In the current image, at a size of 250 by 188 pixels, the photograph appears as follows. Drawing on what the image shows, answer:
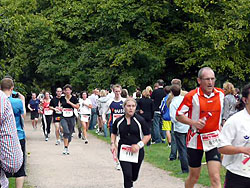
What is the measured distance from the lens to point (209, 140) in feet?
25.6

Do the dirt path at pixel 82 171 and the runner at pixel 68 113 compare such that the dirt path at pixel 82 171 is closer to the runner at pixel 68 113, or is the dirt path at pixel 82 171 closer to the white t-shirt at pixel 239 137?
the runner at pixel 68 113

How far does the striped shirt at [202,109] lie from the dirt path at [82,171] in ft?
8.79

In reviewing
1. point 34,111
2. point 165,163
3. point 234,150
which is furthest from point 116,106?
point 34,111

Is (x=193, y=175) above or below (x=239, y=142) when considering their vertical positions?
below

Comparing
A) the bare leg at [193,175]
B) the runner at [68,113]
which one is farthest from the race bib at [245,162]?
the runner at [68,113]

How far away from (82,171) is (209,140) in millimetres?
5426

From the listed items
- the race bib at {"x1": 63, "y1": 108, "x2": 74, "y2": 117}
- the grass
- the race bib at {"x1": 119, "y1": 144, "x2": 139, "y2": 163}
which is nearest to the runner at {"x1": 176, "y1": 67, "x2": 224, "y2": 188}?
the race bib at {"x1": 119, "y1": 144, "x2": 139, "y2": 163}

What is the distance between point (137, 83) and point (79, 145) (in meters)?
13.1

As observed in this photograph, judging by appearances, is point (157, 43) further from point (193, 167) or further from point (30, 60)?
point (193, 167)

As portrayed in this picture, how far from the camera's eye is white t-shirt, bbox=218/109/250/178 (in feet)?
17.3

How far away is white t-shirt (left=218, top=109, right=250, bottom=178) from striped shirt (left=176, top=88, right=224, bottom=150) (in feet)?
8.04

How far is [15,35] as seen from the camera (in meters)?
16.8

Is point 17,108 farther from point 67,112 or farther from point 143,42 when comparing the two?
point 143,42

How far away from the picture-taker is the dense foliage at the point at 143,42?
1171 inches
